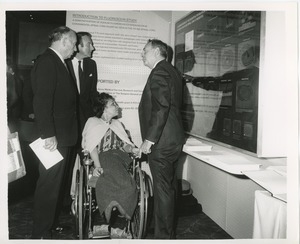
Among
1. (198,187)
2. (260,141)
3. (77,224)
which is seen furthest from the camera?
(198,187)

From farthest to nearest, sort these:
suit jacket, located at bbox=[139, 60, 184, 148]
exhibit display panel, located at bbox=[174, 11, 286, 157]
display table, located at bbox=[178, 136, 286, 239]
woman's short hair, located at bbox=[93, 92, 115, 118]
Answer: woman's short hair, located at bbox=[93, 92, 115, 118], suit jacket, located at bbox=[139, 60, 184, 148], display table, located at bbox=[178, 136, 286, 239], exhibit display panel, located at bbox=[174, 11, 286, 157]

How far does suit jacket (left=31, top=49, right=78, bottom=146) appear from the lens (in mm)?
1549

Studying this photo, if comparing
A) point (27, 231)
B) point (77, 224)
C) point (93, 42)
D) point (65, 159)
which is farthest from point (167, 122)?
point (27, 231)

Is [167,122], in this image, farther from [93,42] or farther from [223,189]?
[93,42]

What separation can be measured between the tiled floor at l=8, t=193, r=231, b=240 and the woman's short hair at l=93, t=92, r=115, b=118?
817 mm

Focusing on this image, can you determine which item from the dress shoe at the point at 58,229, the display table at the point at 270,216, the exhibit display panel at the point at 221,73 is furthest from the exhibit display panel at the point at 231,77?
the dress shoe at the point at 58,229

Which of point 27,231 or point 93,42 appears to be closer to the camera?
point 27,231

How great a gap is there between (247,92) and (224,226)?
99 centimetres

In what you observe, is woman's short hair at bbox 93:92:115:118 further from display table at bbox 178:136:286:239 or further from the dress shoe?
the dress shoe

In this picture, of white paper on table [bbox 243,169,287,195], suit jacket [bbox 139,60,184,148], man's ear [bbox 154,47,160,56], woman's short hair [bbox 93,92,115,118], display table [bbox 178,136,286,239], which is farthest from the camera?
woman's short hair [bbox 93,92,115,118]

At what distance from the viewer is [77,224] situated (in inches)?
62.6

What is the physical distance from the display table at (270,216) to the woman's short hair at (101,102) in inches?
44.5

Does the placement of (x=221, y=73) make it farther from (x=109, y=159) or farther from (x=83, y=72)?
(x=83, y=72)

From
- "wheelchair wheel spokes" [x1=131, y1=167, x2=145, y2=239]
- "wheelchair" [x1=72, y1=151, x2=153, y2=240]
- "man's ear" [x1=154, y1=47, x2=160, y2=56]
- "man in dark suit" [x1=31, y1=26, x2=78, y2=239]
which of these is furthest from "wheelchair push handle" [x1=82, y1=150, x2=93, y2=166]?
"man's ear" [x1=154, y1=47, x2=160, y2=56]
